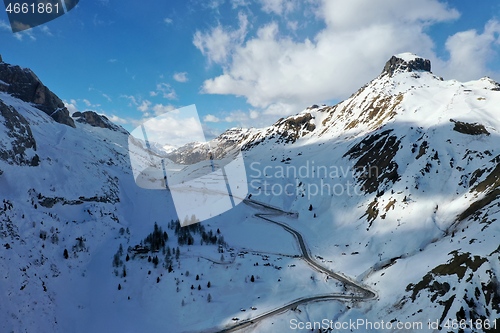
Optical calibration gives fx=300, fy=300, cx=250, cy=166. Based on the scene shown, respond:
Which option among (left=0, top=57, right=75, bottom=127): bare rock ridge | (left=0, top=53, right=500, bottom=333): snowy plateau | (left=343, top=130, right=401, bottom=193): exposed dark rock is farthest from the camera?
(left=0, top=57, right=75, bottom=127): bare rock ridge

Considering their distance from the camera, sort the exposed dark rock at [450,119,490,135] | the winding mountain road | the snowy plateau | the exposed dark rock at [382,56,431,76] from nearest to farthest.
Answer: the snowy plateau → the winding mountain road → the exposed dark rock at [450,119,490,135] → the exposed dark rock at [382,56,431,76]

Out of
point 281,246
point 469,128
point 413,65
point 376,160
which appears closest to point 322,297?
point 281,246

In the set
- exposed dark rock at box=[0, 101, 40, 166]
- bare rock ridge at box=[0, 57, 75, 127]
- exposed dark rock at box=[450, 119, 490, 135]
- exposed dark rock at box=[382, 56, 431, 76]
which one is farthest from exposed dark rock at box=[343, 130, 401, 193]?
bare rock ridge at box=[0, 57, 75, 127]

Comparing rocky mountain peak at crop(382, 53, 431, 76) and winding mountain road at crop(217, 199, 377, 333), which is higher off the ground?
rocky mountain peak at crop(382, 53, 431, 76)

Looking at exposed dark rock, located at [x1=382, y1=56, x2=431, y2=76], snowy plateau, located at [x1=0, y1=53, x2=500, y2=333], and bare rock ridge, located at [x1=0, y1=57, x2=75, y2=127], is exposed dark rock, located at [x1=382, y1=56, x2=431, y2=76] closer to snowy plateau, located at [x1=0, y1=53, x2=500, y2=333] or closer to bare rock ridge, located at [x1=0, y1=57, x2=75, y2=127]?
snowy plateau, located at [x1=0, y1=53, x2=500, y2=333]

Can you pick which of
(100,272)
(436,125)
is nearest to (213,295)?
(100,272)

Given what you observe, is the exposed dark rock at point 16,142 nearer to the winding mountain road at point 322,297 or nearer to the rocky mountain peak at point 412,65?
the winding mountain road at point 322,297

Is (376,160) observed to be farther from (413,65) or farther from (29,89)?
(29,89)

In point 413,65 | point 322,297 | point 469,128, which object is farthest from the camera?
point 413,65
